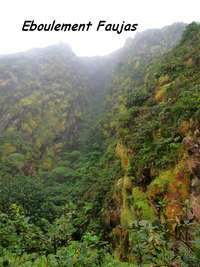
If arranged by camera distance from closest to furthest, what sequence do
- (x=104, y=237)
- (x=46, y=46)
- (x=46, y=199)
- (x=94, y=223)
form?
(x=104, y=237)
(x=94, y=223)
(x=46, y=199)
(x=46, y=46)

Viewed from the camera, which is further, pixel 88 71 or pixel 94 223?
pixel 88 71

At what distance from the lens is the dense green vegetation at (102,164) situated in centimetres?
540

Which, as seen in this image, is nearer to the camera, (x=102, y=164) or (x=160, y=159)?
(x=160, y=159)

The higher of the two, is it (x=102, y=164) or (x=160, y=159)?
(x=102, y=164)

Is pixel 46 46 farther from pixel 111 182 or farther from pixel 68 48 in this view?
pixel 111 182

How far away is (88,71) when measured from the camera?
186 feet

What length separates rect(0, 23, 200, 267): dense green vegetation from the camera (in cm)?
540

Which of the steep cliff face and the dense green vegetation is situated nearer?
the dense green vegetation

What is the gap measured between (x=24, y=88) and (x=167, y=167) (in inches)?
1286

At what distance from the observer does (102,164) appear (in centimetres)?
2242

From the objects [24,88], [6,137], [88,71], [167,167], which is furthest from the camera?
[88,71]

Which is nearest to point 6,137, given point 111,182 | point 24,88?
point 24,88

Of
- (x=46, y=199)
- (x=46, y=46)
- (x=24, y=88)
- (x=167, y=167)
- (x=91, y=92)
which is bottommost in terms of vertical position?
(x=46, y=199)

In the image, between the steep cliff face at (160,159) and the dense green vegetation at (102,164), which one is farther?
the steep cliff face at (160,159)
